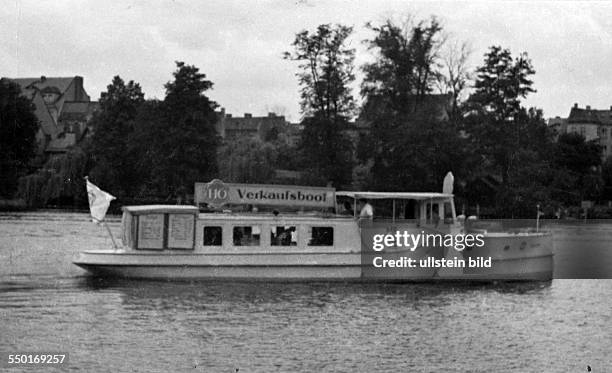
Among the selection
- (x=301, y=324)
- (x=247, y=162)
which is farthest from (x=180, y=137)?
(x=301, y=324)

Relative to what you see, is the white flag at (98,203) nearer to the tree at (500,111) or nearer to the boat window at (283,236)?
the boat window at (283,236)

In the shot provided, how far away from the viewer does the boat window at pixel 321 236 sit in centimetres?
3297

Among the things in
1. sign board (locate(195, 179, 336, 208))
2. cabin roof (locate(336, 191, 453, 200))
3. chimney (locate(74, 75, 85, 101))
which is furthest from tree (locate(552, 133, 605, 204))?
chimney (locate(74, 75, 85, 101))

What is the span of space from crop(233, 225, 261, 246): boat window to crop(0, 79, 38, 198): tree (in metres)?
52.1

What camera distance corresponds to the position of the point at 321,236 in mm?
33031

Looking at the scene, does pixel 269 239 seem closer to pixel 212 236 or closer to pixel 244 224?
pixel 244 224

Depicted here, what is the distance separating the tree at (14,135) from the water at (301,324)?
47175 mm

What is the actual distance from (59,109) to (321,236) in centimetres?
11578

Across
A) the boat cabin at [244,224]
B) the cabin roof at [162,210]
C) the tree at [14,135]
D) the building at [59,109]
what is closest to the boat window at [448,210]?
the boat cabin at [244,224]

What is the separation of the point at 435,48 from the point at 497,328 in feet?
151

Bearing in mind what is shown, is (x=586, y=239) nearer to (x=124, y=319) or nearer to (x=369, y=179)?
(x=369, y=179)

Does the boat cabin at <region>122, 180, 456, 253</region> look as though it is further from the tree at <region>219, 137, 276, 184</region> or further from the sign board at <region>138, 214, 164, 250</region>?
the tree at <region>219, 137, 276, 184</region>

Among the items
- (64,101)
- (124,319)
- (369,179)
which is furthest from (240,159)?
(64,101)

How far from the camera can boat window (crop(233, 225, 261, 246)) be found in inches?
1289
